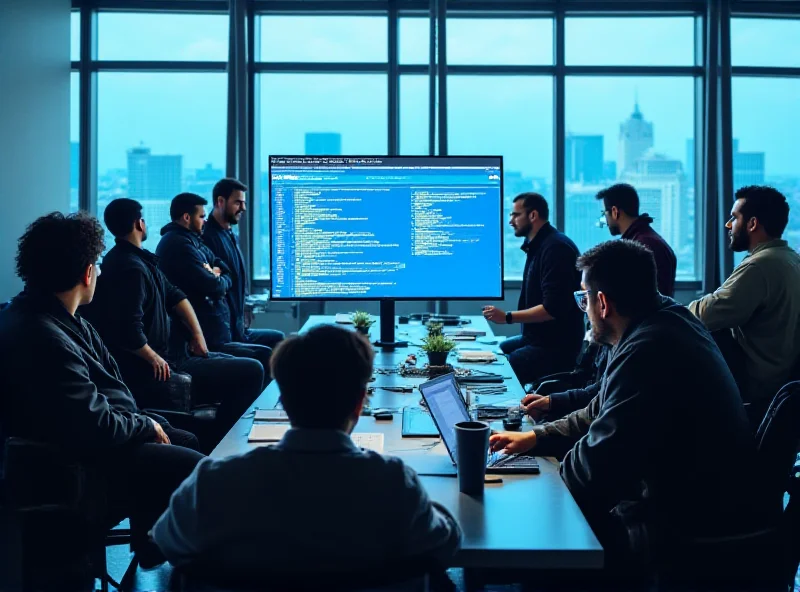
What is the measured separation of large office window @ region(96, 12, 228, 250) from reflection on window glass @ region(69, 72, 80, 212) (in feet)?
0.55

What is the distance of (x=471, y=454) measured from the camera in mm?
1718

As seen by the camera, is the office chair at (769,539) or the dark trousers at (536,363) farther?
the dark trousers at (536,363)

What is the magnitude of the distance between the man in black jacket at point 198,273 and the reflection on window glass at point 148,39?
2817 millimetres

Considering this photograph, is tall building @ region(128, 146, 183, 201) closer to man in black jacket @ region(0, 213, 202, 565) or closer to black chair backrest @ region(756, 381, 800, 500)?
man in black jacket @ region(0, 213, 202, 565)

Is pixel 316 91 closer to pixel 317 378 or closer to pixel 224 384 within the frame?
pixel 224 384

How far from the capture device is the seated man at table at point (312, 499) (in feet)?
3.87

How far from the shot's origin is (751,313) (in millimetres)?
3258

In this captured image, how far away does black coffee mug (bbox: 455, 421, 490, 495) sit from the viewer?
5.58ft

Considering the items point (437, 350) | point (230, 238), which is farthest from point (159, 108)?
point (437, 350)

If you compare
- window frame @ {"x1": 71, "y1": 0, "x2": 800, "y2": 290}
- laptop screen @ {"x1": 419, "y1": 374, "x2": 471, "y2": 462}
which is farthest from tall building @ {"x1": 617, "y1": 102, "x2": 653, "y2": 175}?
laptop screen @ {"x1": 419, "y1": 374, "x2": 471, "y2": 462}

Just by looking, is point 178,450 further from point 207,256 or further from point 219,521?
point 207,256

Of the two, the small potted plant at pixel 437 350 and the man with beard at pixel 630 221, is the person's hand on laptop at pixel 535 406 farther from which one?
the man with beard at pixel 630 221

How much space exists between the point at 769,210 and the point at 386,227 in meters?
1.60

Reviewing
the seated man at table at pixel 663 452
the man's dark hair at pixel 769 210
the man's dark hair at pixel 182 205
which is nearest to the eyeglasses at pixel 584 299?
the seated man at table at pixel 663 452
